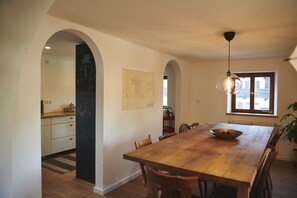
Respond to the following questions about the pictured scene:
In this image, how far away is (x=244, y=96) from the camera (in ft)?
16.8

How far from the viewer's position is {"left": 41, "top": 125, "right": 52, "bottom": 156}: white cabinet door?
4.26 m

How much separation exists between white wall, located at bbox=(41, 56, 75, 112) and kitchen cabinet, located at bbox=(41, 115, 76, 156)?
0.52 meters

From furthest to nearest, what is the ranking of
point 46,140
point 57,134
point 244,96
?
point 244,96, point 57,134, point 46,140

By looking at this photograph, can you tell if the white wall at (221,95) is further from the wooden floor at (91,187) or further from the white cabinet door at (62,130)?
the white cabinet door at (62,130)

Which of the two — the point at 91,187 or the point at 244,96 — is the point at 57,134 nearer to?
the point at 91,187

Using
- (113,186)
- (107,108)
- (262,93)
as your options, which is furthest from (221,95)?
(113,186)

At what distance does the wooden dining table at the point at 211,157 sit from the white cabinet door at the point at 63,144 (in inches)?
116

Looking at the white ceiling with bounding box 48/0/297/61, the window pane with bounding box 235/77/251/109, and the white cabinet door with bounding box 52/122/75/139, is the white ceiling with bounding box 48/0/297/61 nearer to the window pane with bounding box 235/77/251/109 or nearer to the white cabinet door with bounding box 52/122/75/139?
the window pane with bounding box 235/77/251/109

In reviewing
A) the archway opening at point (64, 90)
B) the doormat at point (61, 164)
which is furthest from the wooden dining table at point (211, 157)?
the doormat at point (61, 164)

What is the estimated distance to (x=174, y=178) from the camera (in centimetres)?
142

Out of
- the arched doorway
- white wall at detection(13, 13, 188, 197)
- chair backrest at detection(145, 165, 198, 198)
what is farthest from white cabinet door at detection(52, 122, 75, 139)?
chair backrest at detection(145, 165, 198, 198)

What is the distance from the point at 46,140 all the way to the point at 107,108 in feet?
→ 7.12

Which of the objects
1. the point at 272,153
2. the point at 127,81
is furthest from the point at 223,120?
the point at 272,153

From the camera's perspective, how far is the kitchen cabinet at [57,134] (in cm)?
430
